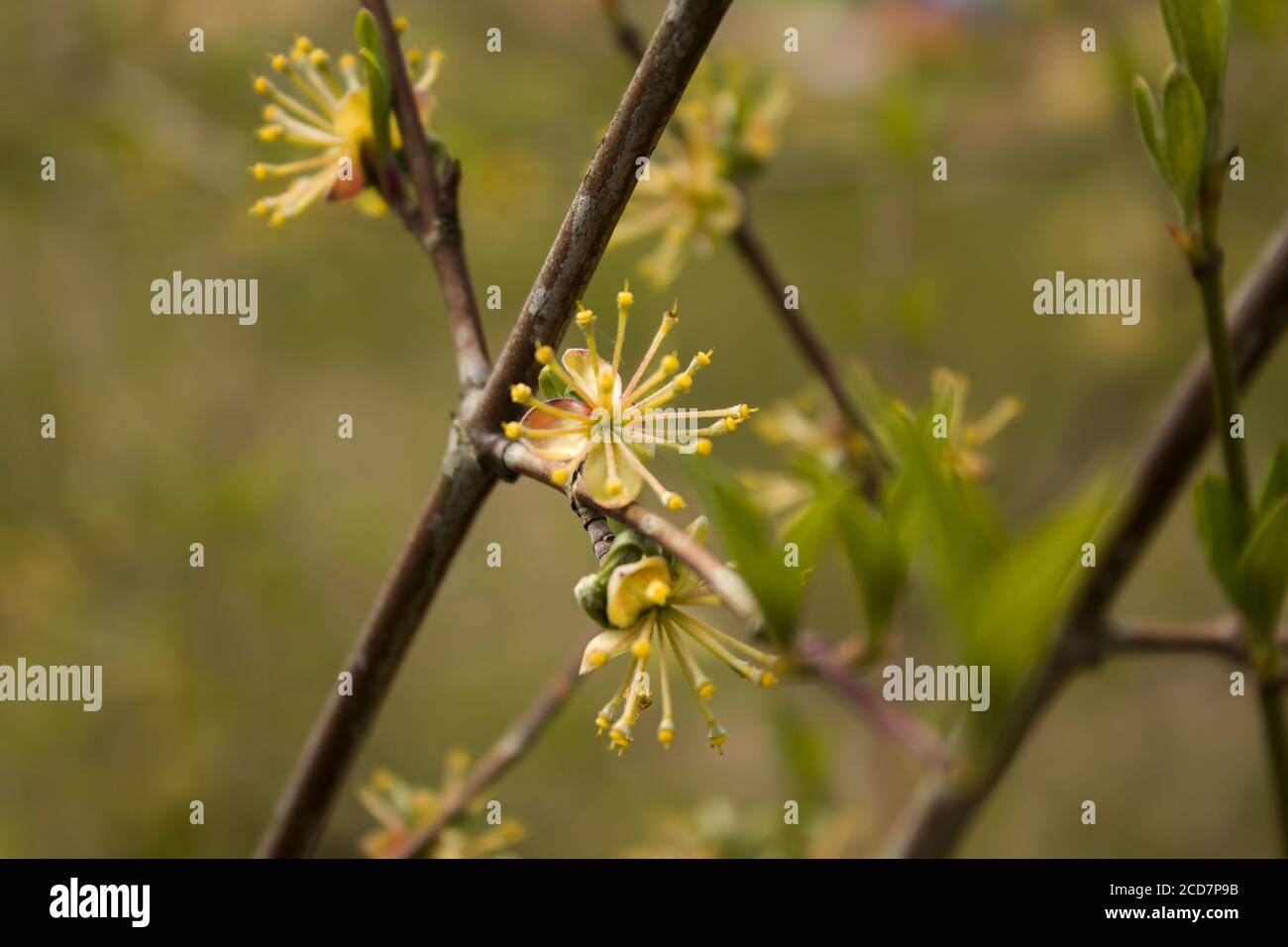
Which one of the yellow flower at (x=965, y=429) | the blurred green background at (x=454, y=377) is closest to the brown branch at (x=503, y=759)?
the yellow flower at (x=965, y=429)

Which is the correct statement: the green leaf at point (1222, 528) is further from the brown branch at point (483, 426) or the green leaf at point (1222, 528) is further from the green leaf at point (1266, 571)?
the brown branch at point (483, 426)

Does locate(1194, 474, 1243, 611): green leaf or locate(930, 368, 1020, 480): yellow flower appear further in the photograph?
locate(930, 368, 1020, 480): yellow flower

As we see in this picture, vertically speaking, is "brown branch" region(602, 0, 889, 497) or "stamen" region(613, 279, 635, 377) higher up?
"brown branch" region(602, 0, 889, 497)

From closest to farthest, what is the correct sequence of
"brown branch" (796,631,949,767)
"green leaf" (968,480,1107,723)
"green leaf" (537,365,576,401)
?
"green leaf" (968,480,1107,723)
"green leaf" (537,365,576,401)
"brown branch" (796,631,949,767)

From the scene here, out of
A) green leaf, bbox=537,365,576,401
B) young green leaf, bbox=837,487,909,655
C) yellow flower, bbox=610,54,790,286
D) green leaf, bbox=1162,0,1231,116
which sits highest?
yellow flower, bbox=610,54,790,286

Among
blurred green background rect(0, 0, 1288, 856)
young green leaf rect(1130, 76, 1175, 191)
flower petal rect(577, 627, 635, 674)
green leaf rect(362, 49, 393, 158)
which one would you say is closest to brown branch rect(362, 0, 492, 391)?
green leaf rect(362, 49, 393, 158)

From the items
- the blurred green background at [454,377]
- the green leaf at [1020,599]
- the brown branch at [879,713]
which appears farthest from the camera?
the blurred green background at [454,377]

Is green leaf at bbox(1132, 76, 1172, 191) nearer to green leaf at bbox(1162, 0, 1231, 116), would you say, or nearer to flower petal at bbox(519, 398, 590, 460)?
green leaf at bbox(1162, 0, 1231, 116)
